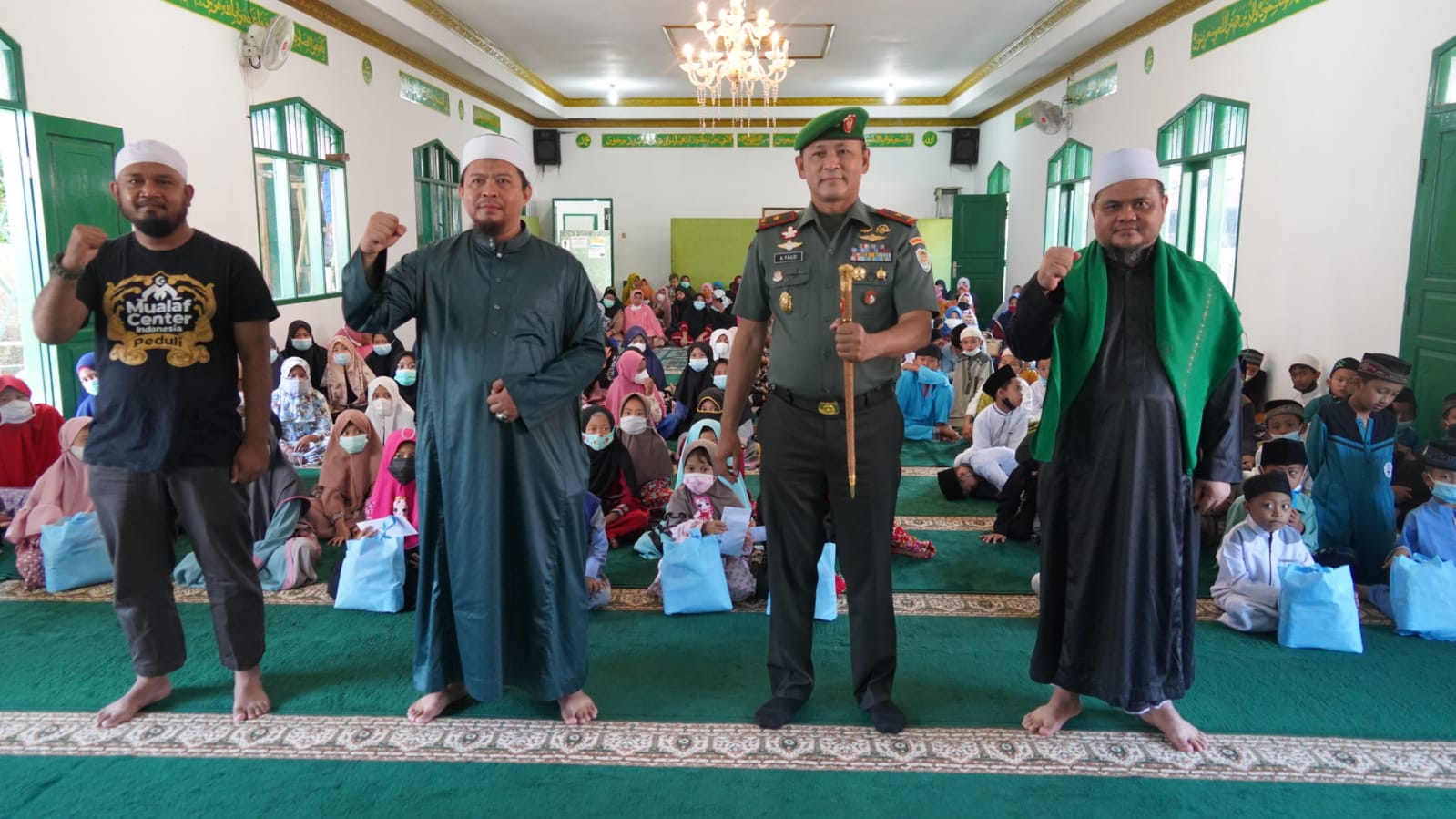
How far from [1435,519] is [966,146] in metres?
13.0

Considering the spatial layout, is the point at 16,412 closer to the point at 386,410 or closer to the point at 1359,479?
the point at 386,410

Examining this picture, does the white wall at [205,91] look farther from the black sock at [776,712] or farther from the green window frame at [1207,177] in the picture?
the green window frame at [1207,177]

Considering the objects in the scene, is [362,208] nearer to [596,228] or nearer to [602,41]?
[602,41]

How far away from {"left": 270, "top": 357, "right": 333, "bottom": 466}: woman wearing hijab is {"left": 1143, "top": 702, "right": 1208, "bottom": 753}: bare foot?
4.99 meters

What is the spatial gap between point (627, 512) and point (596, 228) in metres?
12.3

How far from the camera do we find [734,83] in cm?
855

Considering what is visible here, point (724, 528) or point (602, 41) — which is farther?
point (602, 41)

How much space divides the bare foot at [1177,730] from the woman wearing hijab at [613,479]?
244cm

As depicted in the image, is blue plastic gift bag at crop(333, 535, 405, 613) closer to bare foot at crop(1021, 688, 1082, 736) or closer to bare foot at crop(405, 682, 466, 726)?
bare foot at crop(405, 682, 466, 726)

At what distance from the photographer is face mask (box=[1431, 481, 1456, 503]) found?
131 inches

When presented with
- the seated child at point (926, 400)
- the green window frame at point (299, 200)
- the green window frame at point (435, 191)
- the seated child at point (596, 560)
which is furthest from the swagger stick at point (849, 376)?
the green window frame at point (435, 191)

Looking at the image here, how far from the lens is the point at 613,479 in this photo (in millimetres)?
4402

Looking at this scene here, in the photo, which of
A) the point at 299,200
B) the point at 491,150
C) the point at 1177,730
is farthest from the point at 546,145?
the point at 1177,730

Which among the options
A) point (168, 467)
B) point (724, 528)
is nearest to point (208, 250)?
point (168, 467)
